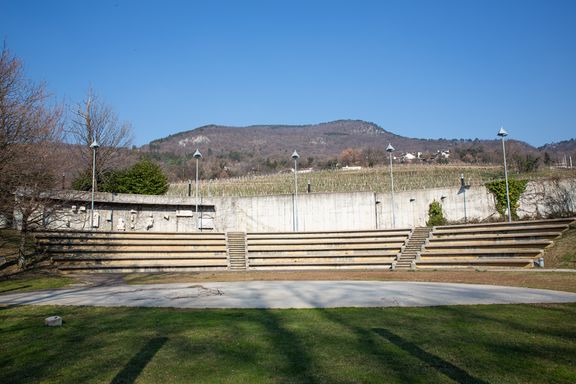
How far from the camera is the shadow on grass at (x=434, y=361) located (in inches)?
195

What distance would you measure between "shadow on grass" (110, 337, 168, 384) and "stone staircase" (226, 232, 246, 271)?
1866 centimetres

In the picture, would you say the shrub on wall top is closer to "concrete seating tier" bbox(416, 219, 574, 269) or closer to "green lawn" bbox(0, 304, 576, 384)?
"concrete seating tier" bbox(416, 219, 574, 269)

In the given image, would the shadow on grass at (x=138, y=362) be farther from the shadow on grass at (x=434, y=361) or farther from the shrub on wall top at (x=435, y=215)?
the shrub on wall top at (x=435, y=215)

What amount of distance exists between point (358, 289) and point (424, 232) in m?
15.7

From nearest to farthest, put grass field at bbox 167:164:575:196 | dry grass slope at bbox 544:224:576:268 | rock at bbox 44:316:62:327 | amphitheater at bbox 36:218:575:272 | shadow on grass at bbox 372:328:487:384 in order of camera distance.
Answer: shadow on grass at bbox 372:328:487:384 → rock at bbox 44:316:62:327 → dry grass slope at bbox 544:224:576:268 → amphitheater at bbox 36:218:575:272 → grass field at bbox 167:164:575:196

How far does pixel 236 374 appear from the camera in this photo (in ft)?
17.2

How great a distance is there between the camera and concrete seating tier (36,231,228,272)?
2253 cm

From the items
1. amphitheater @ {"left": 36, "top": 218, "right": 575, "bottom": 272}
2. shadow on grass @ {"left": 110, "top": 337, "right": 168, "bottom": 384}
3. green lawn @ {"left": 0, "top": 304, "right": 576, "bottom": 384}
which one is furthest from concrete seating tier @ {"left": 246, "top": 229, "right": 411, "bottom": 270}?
shadow on grass @ {"left": 110, "top": 337, "right": 168, "bottom": 384}

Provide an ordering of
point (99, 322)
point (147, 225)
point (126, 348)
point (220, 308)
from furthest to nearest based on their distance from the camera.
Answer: point (147, 225), point (220, 308), point (99, 322), point (126, 348)

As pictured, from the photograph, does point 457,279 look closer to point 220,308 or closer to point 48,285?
point 220,308

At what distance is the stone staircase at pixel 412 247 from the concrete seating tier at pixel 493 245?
1.31 ft

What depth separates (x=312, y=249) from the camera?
27438 mm

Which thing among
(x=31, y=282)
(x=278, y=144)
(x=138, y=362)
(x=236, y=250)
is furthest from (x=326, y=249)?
(x=278, y=144)

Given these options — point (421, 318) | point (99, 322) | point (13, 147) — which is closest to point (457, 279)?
point (421, 318)
